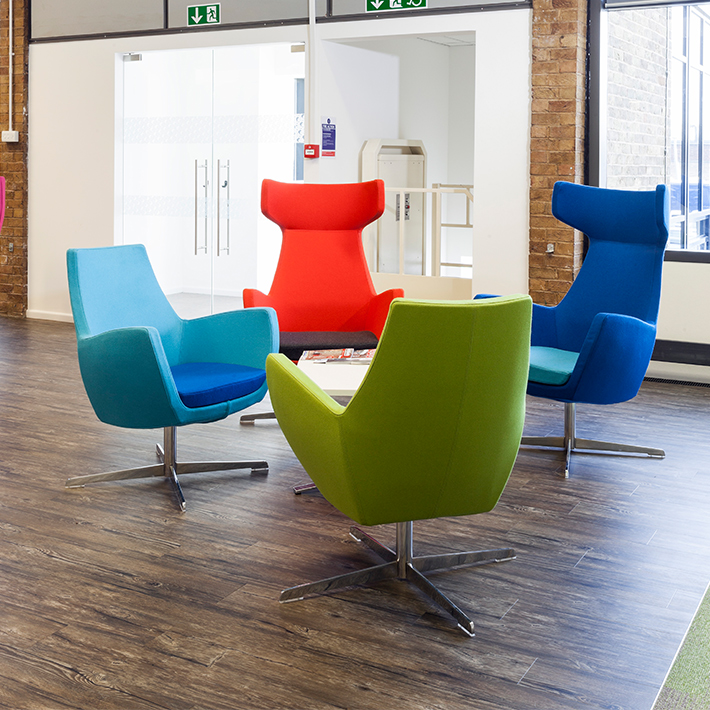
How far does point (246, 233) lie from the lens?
7117 millimetres

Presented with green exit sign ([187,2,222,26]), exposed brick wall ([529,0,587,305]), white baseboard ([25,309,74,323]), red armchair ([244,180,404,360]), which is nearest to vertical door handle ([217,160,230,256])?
green exit sign ([187,2,222,26])

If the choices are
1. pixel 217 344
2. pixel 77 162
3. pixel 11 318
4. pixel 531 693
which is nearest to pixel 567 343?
pixel 217 344

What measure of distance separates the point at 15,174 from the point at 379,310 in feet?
15.5

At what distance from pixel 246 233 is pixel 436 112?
3105mm

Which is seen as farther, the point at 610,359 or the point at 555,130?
the point at 555,130

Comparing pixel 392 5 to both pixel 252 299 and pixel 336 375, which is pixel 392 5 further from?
pixel 336 375

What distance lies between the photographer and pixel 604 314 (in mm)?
3619

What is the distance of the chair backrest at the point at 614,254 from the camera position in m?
4.05

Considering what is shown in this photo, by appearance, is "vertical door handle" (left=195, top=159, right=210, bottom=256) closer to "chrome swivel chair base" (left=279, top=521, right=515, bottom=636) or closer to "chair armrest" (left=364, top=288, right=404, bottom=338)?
"chair armrest" (left=364, top=288, right=404, bottom=338)

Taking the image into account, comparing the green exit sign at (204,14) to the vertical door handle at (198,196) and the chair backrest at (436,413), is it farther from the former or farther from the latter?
the chair backrest at (436,413)

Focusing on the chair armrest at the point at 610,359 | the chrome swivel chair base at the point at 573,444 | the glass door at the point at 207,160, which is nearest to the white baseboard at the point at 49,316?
the glass door at the point at 207,160

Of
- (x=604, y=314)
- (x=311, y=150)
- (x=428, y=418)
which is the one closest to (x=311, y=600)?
(x=428, y=418)

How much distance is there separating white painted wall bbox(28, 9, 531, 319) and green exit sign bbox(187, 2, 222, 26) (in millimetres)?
110

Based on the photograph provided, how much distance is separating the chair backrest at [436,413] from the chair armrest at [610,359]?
4.28 ft
